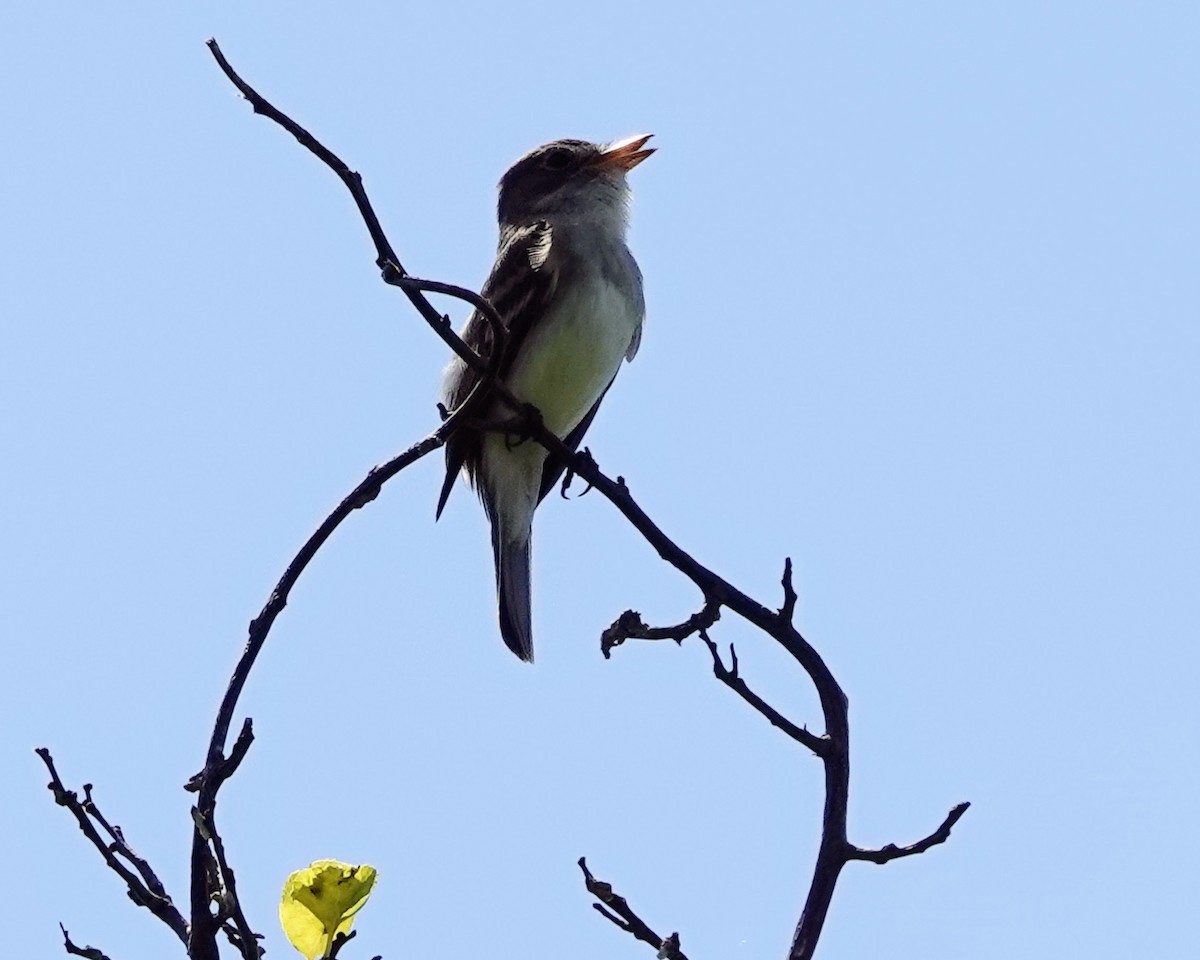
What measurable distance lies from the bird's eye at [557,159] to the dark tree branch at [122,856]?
19.3 ft

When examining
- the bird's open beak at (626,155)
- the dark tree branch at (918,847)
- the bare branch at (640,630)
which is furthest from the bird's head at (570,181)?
the dark tree branch at (918,847)

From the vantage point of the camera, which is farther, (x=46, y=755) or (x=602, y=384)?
(x=602, y=384)

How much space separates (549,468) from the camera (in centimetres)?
733

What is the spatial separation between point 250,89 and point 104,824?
1267 millimetres

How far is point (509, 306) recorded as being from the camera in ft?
23.0

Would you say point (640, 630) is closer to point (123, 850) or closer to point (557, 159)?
point (123, 850)

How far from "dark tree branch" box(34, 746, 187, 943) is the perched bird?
3.93 m

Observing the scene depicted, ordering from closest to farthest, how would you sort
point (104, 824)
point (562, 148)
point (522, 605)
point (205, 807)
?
1. point (205, 807)
2. point (104, 824)
3. point (522, 605)
4. point (562, 148)

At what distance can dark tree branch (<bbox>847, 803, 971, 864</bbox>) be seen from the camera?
8.59ft

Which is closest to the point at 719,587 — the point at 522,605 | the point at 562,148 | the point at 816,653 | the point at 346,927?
the point at 816,653

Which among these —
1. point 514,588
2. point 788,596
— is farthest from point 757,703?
point 514,588

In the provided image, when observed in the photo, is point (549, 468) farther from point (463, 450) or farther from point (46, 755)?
point (46, 755)

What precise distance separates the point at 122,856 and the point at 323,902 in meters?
0.39

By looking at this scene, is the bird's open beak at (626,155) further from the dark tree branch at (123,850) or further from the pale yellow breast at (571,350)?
the dark tree branch at (123,850)
